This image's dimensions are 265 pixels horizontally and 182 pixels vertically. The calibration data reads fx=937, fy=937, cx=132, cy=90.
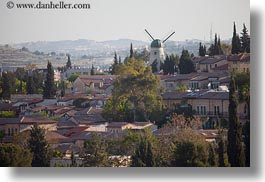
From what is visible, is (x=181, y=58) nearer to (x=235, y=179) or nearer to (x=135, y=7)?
(x=135, y=7)

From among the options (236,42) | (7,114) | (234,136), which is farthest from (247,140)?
(7,114)

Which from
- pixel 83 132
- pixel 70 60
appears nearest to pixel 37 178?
pixel 83 132

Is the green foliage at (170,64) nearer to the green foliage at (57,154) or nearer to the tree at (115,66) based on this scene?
the tree at (115,66)

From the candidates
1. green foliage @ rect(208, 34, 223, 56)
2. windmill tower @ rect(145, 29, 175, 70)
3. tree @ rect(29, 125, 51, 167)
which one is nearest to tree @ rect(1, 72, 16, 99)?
tree @ rect(29, 125, 51, 167)

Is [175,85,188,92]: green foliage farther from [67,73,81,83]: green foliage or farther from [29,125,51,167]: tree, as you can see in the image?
[29,125,51,167]: tree

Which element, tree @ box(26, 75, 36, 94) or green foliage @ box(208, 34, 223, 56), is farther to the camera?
tree @ box(26, 75, 36, 94)

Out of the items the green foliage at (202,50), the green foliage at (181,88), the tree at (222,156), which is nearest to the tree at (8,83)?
the green foliage at (181,88)
